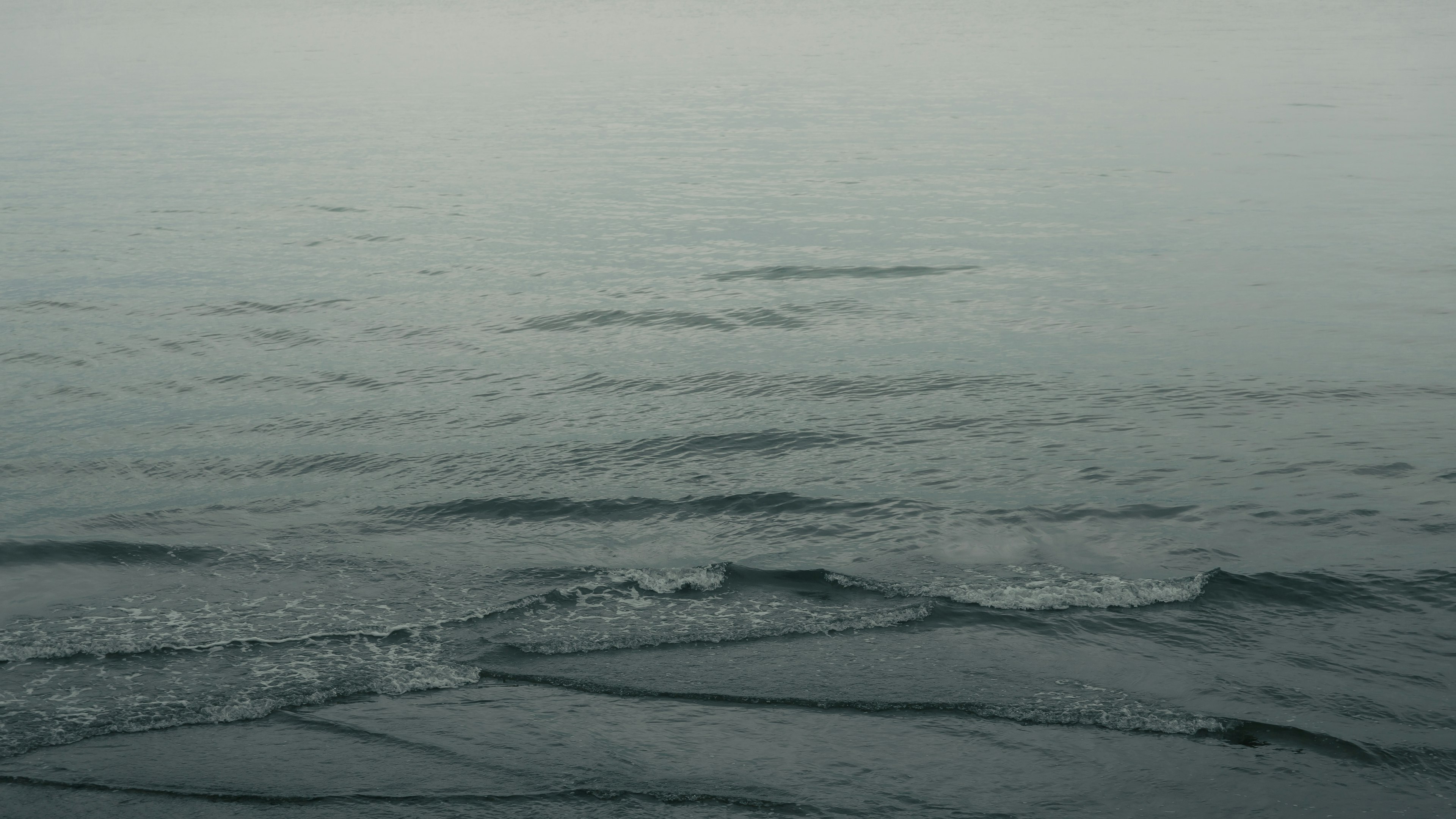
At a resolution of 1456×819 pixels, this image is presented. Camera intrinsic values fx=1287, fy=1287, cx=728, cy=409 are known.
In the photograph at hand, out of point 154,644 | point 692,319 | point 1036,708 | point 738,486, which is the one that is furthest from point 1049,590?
point 692,319

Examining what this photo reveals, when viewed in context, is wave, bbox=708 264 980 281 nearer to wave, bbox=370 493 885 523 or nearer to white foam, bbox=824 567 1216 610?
wave, bbox=370 493 885 523

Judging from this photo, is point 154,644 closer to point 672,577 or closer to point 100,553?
point 100,553

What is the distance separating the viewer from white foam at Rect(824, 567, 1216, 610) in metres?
8.20

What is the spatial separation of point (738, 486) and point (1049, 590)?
9.95ft

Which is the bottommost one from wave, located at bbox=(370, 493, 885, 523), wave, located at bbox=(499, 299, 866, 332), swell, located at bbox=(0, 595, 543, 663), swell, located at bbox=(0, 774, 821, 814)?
swell, located at bbox=(0, 774, 821, 814)

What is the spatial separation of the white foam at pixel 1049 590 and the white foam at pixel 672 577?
76 cm

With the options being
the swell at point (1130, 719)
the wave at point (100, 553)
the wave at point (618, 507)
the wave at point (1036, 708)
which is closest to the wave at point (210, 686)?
the swell at point (1130, 719)

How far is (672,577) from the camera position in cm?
871

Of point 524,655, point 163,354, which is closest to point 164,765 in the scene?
Result: point 524,655

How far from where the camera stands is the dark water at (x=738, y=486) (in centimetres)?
659

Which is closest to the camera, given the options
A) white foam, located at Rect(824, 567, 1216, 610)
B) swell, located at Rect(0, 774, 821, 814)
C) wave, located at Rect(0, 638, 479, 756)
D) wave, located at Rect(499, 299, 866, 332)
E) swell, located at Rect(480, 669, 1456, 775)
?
swell, located at Rect(0, 774, 821, 814)

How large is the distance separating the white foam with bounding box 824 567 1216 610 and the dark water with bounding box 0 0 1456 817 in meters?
0.04

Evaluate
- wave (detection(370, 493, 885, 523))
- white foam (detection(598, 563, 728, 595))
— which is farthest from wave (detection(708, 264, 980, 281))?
white foam (detection(598, 563, 728, 595))

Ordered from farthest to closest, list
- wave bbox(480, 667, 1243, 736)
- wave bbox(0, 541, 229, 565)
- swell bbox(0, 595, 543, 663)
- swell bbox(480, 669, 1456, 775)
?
1. wave bbox(0, 541, 229, 565)
2. swell bbox(0, 595, 543, 663)
3. wave bbox(480, 667, 1243, 736)
4. swell bbox(480, 669, 1456, 775)
